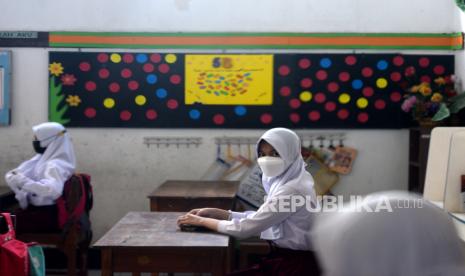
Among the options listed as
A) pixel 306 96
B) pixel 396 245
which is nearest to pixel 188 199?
pixel 306 96

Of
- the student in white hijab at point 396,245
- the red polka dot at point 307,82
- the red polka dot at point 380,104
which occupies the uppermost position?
the red polka dot at point 307,82

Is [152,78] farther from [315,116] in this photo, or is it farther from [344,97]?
[344,97]

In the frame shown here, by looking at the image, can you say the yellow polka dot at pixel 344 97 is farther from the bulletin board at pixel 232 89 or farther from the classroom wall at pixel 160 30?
the classroom wall at pixel 160 30

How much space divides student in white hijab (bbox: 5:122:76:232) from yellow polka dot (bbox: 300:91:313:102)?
1808 mm

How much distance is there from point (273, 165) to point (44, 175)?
6.21 feet

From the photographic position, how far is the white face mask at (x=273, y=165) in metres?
2.65

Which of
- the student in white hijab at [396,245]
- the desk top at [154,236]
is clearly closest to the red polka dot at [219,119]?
the desk top at [154,236]

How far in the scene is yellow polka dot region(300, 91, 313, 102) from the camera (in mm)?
4414

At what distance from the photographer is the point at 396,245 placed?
93cm

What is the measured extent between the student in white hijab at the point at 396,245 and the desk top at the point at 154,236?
4.82 ft

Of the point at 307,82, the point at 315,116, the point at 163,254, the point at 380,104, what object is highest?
the point at 307,82

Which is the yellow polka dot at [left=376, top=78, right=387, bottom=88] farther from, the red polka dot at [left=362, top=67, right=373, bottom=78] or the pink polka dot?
the pink polka dot

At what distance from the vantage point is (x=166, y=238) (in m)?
2.50

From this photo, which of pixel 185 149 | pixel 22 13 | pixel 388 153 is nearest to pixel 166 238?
pixel 185 149
